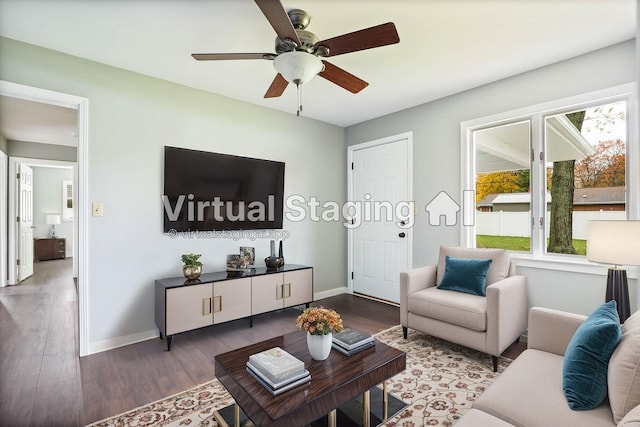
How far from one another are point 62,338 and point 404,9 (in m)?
3.96

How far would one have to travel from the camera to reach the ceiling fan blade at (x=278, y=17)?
4.71 ft

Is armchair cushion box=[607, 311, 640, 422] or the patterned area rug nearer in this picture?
armchair cushion box=[607, 311, 640, 422]

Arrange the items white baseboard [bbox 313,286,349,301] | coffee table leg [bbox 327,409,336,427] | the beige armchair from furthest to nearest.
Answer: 1. white baseboard [bbox 313,286,349,301]
2. the beige armchair
3. coffee table leg [bbox 327,409,336,427]

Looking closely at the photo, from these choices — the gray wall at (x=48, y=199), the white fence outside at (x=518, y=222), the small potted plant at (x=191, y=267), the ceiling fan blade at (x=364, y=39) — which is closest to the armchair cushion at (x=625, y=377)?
the ceiling fan blade at (x=364, y=39)

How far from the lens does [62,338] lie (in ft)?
9.73

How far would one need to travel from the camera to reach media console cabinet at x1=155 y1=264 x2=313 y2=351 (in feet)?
9.06

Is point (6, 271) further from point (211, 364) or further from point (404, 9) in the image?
point (404, 9)

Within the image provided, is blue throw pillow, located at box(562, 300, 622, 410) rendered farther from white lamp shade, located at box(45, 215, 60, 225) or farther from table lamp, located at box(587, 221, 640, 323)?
white lamp shade, located at box(45, 215, 60, 225)

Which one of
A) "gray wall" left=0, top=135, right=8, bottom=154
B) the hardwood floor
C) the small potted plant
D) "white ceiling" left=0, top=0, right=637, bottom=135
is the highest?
"white ceiling" left=0, top=0, right=637, bottom=135

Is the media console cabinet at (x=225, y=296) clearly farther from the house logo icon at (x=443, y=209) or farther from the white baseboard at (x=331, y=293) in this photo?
the house logo icon at (x=443, y=209)

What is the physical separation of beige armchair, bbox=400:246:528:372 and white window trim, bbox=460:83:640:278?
32 centimetres

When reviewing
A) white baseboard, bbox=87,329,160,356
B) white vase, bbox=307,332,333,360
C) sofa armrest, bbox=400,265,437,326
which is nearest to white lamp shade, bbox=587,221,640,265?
sofa armrest, bbox=400,265,437,326

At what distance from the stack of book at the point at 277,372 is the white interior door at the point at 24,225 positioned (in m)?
6.00

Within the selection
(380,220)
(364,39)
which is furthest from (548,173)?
(364,39)
